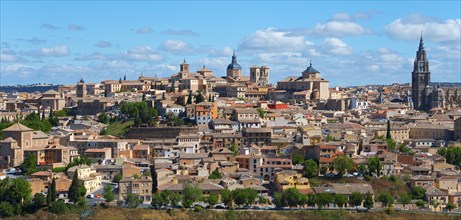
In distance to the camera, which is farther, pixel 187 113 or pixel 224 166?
pixel 187 113

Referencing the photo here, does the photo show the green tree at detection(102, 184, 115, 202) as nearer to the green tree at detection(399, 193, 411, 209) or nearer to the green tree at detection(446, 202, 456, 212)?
the green tree at detection(399, 193, 411, 209)

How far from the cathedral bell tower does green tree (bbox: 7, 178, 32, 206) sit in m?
47.4

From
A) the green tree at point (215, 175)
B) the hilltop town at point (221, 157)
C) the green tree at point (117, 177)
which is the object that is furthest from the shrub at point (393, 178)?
the green tree at point (117, 177)

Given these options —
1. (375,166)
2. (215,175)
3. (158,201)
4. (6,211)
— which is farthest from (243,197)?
(6,211)

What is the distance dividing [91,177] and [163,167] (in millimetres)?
3685

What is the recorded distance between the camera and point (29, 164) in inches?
1689

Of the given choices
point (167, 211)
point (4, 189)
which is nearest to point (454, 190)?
point (167, 211)

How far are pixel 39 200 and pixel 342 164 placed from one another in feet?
46.9

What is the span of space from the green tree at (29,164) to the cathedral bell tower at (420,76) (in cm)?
4365

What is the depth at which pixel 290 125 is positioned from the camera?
175 feet

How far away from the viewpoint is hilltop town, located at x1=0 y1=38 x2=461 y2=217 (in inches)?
1513

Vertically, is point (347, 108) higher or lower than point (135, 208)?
higher

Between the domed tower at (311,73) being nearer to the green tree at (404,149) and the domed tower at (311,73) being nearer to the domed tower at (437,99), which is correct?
the domed tower at (437,99)

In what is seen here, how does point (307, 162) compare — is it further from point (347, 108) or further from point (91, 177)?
Answer: point (347, 108)
